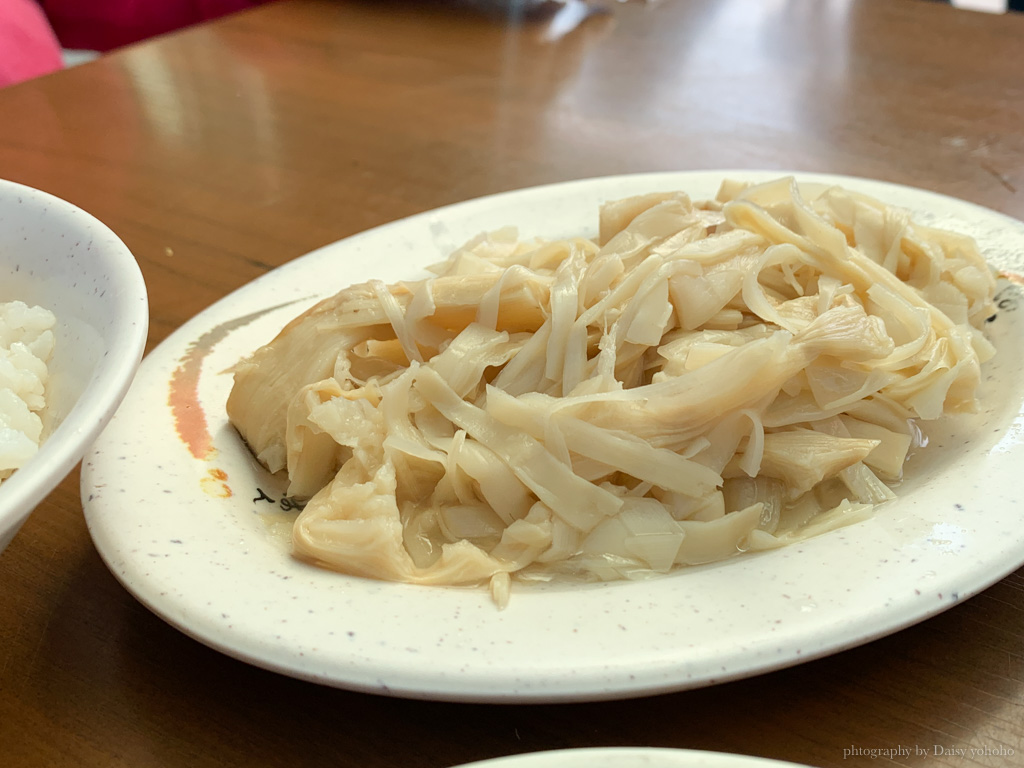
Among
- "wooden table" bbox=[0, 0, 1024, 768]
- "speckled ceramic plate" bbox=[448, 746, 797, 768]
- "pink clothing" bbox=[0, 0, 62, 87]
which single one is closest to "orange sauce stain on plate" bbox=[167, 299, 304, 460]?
"wooden table" bbox=[0, 0, 1024, 768]

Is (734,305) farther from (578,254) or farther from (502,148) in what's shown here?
(502,148)

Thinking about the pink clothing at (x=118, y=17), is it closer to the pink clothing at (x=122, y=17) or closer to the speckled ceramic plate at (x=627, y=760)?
the pink clothing at (x=122, y=17)

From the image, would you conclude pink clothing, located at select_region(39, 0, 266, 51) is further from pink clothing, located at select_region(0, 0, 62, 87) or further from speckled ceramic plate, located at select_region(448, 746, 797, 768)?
speckled ceramic plate, located at select_region(448, 746, 797, 768)

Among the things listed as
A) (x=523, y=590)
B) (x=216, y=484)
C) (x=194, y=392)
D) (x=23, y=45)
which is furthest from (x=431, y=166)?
(x=23, y=45)

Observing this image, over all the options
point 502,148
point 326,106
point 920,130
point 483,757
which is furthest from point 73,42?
point 483,757

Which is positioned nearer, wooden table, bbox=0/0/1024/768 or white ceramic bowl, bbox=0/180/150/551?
white ceramic bowl, bbox=0/180/150/551

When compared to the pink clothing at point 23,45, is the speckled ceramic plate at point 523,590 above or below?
above

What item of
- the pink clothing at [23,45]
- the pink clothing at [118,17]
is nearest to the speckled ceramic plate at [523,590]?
the pink clothing at [23,45]
